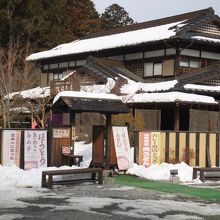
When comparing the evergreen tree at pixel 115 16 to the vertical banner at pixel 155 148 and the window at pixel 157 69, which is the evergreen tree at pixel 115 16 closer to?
the window at pixel 157 69

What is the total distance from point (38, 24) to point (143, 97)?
21914 mm

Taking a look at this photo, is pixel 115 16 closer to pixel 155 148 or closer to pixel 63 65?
pixel 63 65

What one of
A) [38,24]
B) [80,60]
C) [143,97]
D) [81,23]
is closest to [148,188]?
[143,97]

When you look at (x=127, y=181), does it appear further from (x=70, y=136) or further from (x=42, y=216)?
(x=42, y=216)

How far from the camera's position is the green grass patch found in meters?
11.9

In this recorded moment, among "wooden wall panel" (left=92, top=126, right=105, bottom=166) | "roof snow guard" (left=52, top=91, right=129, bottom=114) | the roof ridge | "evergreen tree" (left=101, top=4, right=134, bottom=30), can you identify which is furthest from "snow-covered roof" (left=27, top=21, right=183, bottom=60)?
"evergreen tree" (left=101, top=4, right=134, bottom=30)

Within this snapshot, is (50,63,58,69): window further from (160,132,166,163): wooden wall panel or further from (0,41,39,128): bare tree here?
(160,132,166,163): wooden wall panel

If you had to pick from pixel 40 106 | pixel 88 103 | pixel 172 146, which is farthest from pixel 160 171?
pixel 40 106

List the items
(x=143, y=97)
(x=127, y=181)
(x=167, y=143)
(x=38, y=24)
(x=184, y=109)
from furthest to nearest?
(x=38, y=24)
(x=184, y=109)
(x=143, y=97)
(x=167, y=143)
(x=127, y=181)

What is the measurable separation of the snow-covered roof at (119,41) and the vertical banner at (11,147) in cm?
1530

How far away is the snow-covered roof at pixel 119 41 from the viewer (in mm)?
29000

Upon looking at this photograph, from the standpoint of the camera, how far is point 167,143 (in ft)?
55.0

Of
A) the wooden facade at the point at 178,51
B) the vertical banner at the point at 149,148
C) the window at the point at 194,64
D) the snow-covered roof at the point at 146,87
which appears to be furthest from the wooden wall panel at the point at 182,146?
the window at the point at 194,64

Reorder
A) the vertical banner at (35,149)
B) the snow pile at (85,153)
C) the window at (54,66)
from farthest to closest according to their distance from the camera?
the window at (54,66)
the snow pile at (85,153)
the vertical banner at (35,149)
